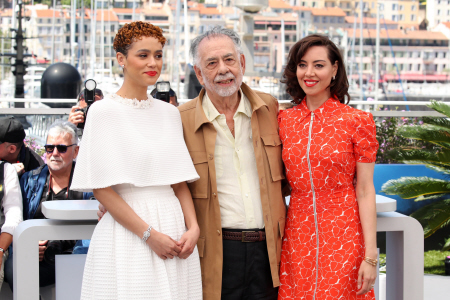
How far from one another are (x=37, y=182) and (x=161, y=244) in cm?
186

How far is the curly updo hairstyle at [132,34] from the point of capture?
2291mm

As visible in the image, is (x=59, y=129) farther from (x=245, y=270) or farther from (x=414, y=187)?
(x=414, y=187)

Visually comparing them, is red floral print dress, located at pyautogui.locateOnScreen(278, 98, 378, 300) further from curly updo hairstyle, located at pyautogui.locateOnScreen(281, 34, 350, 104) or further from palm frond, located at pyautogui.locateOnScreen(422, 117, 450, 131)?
palm frond, located at pyautogui.locateOnScreen(422, 117, 450, 131)

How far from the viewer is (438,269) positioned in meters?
6.57

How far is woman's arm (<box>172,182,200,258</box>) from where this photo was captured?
230 centimetres

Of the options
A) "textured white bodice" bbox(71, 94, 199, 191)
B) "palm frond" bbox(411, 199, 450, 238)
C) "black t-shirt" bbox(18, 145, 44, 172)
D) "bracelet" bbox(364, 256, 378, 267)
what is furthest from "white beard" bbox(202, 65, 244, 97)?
"palm frond" bbox(411, 199, 450, 238)

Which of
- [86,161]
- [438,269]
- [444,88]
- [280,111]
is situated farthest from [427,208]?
[444,88]

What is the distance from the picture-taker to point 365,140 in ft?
8.16

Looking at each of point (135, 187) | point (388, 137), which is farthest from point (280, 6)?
point (135, 187)

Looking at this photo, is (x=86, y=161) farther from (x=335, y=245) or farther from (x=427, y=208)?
(x=427, y=208)

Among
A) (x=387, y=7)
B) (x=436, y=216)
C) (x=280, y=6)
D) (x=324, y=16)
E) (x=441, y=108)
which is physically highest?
(x=387, y=7)

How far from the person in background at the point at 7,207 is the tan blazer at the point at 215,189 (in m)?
1.33

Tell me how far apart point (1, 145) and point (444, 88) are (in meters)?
51.6

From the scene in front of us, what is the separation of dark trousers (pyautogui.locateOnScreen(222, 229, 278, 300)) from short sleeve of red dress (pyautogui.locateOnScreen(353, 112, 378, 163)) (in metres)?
0.64
